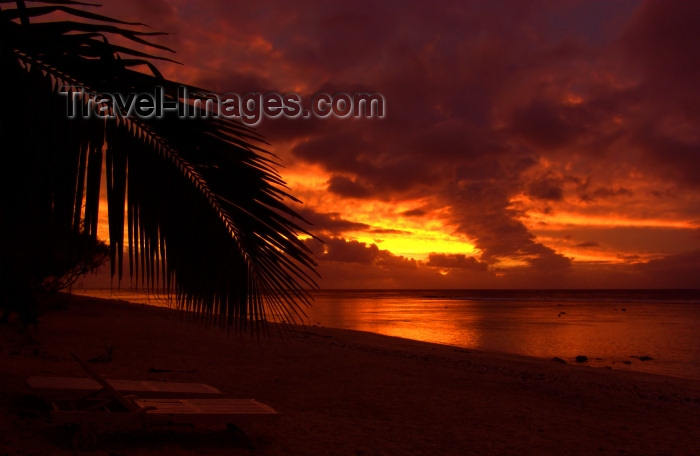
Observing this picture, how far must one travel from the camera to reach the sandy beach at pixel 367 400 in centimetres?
512

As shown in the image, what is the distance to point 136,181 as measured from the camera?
2715 millimetres

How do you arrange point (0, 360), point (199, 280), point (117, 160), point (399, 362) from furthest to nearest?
point (399, 362), point (0, 360), point (199, 280), point (117, 160)

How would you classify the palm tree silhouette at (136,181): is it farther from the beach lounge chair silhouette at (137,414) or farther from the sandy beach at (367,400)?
the sandy beach at (367,400)

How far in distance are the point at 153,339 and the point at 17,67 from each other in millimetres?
11565

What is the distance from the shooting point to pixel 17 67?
246cm

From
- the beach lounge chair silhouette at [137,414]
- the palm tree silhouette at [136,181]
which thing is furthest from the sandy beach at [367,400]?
the palm tree silhouette at [136,181]

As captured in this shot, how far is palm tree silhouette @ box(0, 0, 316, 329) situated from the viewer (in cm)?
245

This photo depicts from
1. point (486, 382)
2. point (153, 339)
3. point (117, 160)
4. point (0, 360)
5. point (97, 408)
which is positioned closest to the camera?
point (117, 160)

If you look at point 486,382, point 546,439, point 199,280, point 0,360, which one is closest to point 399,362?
point 486,382

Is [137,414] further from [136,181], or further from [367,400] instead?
[367,400]

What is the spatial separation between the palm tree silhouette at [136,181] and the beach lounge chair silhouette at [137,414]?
1708mm

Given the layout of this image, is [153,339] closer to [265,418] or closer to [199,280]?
[265,418]

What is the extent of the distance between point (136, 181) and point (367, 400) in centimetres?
562

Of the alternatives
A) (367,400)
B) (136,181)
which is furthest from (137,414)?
(367,400)
